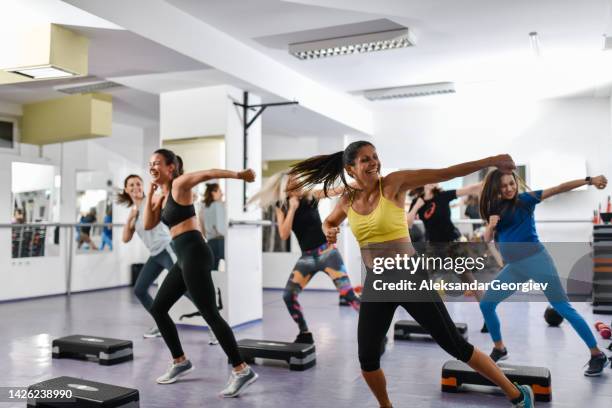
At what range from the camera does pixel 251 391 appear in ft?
11.9

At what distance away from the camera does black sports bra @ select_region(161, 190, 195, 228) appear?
3584mm

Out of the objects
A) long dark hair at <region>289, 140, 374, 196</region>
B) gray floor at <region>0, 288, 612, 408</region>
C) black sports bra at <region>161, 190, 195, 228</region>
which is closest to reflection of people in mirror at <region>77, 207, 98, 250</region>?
gray floor at <region>0, 288, 612, 408</region>

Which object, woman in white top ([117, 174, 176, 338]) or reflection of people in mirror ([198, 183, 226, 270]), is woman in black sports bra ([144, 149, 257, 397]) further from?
reflection of people in mirror ([198, 183, 226, 270])

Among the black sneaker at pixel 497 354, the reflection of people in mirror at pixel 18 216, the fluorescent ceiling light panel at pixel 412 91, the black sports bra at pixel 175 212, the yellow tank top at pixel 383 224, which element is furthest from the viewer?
the reflection of people in mirror at pixel 18 216

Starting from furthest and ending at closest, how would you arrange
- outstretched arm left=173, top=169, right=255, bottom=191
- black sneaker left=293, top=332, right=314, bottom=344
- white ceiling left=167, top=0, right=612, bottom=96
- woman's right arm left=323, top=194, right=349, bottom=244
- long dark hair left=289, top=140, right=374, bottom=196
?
white ceiling left=167, top=0, right=612, bottom=96 → black sneaker left=293, top=332, right=314, bottom=344 → outstretched arm left=173, top=169, right=255, bottom=191 → long dark hair left=289, top=140, right=374, bottom=196 → woman's right arm left=323, top=194, right=349, bottom=244

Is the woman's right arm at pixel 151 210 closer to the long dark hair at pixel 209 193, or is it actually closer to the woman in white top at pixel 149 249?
the woman in white top at pixel 149 249

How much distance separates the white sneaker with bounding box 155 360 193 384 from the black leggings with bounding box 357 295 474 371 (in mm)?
1613

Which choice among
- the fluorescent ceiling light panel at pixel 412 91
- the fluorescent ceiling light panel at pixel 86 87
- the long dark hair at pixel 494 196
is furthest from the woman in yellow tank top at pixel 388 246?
the fluorescent ceiling light panel at pixel 412 91

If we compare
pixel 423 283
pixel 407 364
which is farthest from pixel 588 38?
pixel 423 283

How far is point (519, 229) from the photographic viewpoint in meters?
3.90

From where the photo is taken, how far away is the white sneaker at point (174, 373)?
3789mm

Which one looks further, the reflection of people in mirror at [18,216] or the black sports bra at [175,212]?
the reflection of people in mirror at [18,216]

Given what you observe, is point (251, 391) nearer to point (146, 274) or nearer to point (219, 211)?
point (146, 274)

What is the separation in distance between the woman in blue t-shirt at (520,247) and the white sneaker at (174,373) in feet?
7.03
